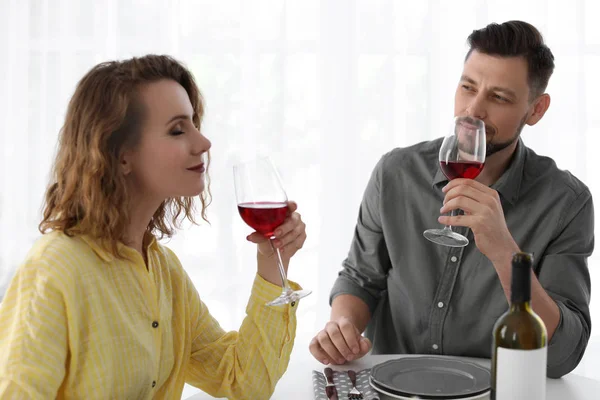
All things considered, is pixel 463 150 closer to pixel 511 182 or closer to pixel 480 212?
pixel 480 212

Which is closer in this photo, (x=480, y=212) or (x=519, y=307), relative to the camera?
(x=519, y=307)

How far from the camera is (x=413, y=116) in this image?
3.68 m

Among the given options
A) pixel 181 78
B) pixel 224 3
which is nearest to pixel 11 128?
pixel 224 3

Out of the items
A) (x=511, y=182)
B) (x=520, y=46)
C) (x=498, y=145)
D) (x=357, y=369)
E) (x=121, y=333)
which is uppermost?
(x=520, y=46)

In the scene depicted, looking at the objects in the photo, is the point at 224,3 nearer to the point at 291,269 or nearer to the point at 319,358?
the point at 291,269

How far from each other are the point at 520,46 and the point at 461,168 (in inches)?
22.6

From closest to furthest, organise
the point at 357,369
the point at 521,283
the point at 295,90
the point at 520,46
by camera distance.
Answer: the point at 521,283, the point at 357,369, the point at 520,46, the point at 295,90

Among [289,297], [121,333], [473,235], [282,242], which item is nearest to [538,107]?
[473,235]

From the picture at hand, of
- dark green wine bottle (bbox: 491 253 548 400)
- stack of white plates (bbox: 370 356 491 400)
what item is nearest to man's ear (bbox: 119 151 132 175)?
stack of white plates (bbox: 370 356 491 400)

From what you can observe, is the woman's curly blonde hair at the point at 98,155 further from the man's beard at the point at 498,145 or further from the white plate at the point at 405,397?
the man's beard at the point at 498,145

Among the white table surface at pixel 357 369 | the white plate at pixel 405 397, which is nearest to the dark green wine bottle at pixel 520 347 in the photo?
the white plate at pixel 405 397

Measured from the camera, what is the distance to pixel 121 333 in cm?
146

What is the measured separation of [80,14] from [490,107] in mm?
2442

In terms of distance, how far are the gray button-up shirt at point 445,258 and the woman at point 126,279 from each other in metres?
0.58
